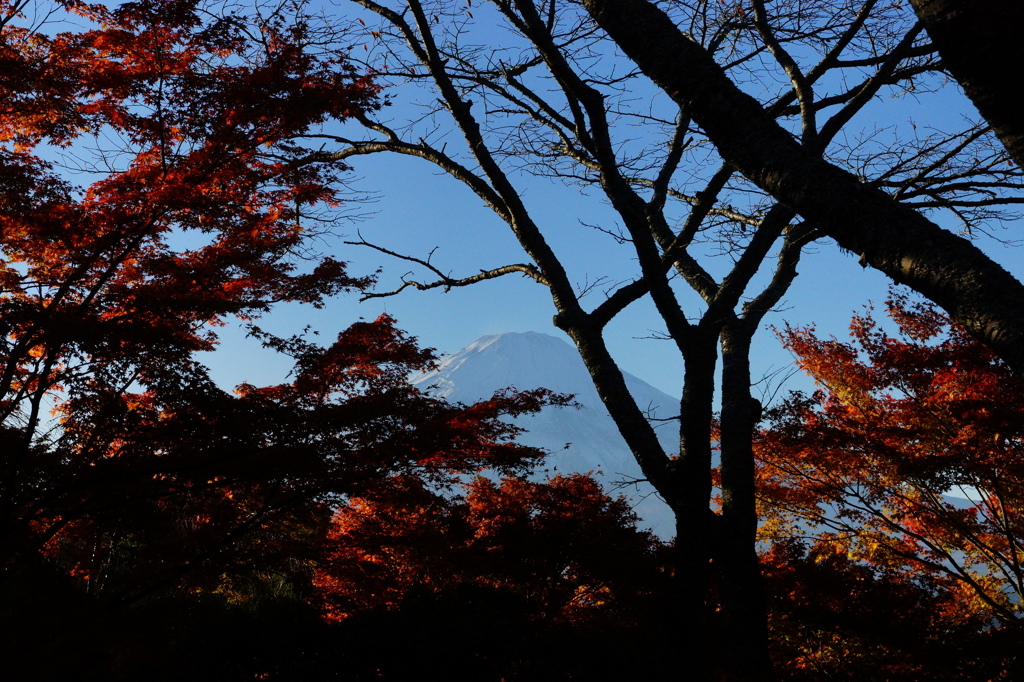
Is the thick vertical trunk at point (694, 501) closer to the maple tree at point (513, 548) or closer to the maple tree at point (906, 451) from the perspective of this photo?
the maple tree at point (513, 548)

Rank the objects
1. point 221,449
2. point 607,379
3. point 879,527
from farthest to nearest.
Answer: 1. point 879,527
2. point 607,379
3. point 221,449

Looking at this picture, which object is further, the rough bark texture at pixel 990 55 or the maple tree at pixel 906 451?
the maple tree at pixel 906 451

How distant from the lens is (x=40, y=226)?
6.01 metres

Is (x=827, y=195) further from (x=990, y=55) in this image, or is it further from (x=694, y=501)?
(x=694, y=501)

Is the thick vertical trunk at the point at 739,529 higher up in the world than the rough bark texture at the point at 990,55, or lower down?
lower down

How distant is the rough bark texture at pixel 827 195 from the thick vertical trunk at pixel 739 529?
3.44 meters

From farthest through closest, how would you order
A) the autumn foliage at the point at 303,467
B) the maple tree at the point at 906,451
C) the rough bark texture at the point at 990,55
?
the maple tree at the point at 906,451, the autumn foliage at the point at 303,467, the rough bark texture at the point at 990,55

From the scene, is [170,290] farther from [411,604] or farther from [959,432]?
[959,432]

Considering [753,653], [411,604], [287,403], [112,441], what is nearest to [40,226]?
[112,441]

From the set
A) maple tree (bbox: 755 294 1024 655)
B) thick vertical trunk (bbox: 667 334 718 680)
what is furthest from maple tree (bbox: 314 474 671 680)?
maple tree (bbox: 755 294 1024 655)

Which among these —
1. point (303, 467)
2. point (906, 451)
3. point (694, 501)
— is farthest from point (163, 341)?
point (906, 451)

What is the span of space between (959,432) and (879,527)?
2.02 m

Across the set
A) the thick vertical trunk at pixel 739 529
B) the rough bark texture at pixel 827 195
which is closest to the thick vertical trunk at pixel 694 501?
the thick vertical trunk at pixel 739 529

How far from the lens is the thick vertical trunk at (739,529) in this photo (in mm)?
5051
